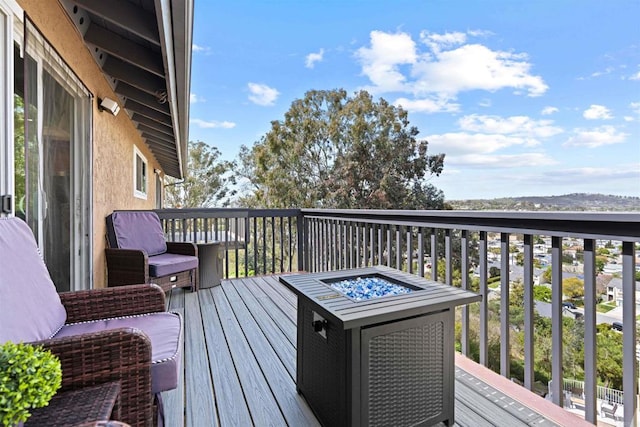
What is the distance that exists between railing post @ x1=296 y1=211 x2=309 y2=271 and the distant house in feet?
7.05

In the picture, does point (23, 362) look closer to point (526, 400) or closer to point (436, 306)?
point (436, 306)

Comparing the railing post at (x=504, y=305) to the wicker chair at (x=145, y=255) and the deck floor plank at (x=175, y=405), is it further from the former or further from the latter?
the wicker chair at (x=145, y=255)

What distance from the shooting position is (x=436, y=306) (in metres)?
1.46

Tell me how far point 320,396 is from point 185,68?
2.70 meters

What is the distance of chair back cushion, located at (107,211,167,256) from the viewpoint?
142 inches

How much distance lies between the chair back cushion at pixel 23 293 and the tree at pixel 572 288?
8.15 ft

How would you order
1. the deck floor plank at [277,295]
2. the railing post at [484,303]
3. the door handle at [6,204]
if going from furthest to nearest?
the deck floor plank at [277,295]
the railing post at [484,303]
the door handle at [6,204]

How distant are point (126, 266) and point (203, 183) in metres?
17.8

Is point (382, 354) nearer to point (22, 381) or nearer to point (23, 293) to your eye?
point (22, 381)

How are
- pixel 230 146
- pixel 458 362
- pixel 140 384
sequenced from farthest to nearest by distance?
pixel 230 146, pixel 458 362, pixel 140 384

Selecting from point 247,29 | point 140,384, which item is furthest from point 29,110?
point 247,29

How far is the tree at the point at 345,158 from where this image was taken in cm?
1460

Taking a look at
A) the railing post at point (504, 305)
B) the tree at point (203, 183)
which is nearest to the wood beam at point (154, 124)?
the railing post at point (504, 305)

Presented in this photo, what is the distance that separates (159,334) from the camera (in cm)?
160
